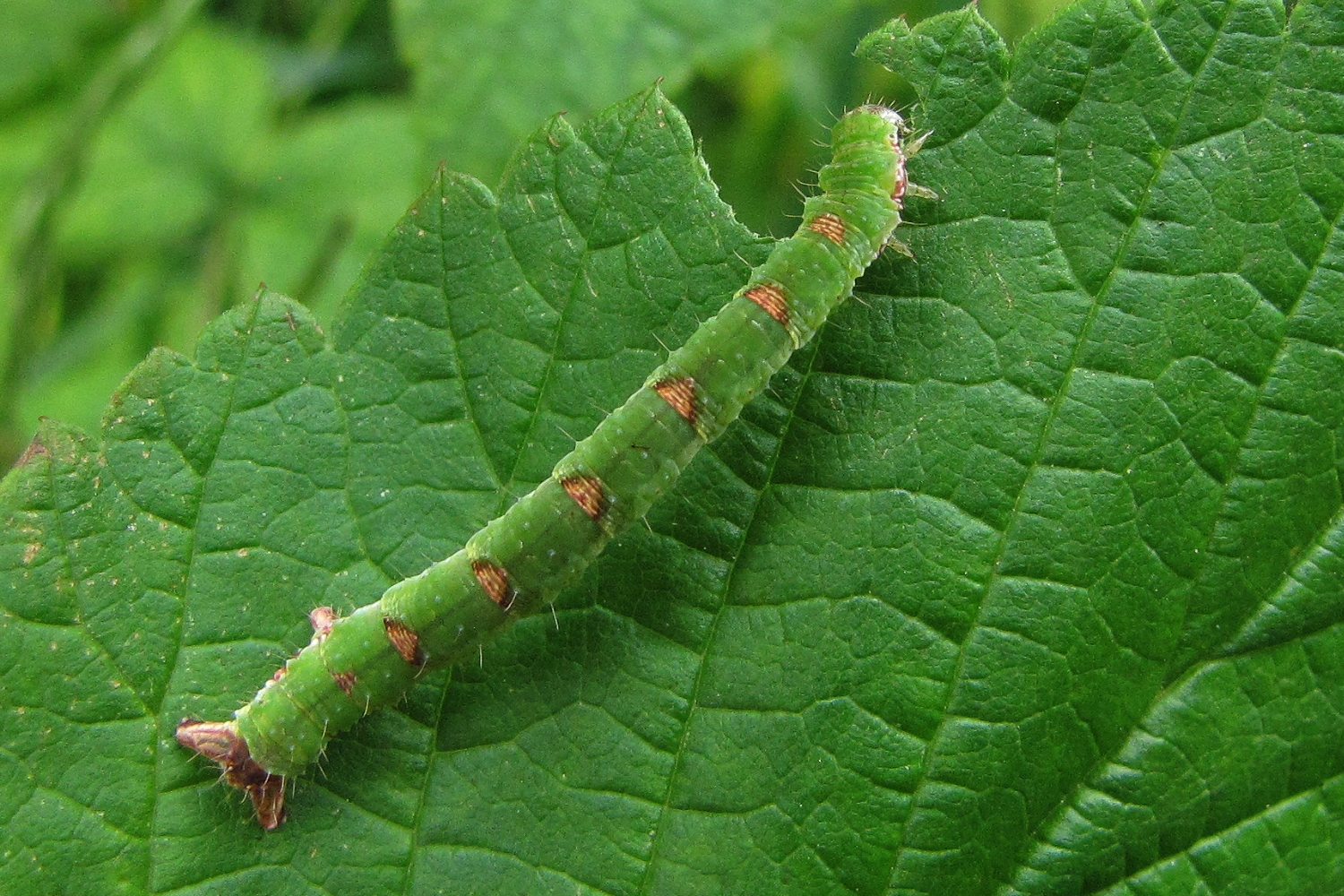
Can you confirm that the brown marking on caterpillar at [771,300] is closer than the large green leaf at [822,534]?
No

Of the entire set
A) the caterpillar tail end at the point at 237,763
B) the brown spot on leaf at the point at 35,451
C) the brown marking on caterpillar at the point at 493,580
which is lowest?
the caterpillar tail end at the point at 237,763

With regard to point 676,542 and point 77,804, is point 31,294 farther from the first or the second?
point 676,542

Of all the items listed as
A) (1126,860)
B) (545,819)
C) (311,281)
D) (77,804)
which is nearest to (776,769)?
(545,819)

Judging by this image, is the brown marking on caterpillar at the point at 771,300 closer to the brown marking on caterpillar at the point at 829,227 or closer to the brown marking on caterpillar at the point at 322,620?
the brown marking on caterpillar at the point at 829,227

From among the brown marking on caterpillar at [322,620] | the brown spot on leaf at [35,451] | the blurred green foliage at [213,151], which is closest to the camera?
the brown spot on leaf at [35,451]

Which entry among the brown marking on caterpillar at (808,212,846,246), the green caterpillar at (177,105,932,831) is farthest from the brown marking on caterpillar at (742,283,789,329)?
the brown marking on caterpillar at (808,212,846,246)

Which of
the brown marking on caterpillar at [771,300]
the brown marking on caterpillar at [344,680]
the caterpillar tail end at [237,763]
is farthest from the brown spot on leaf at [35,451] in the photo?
the brown marking on caterpillar at [771,300]
